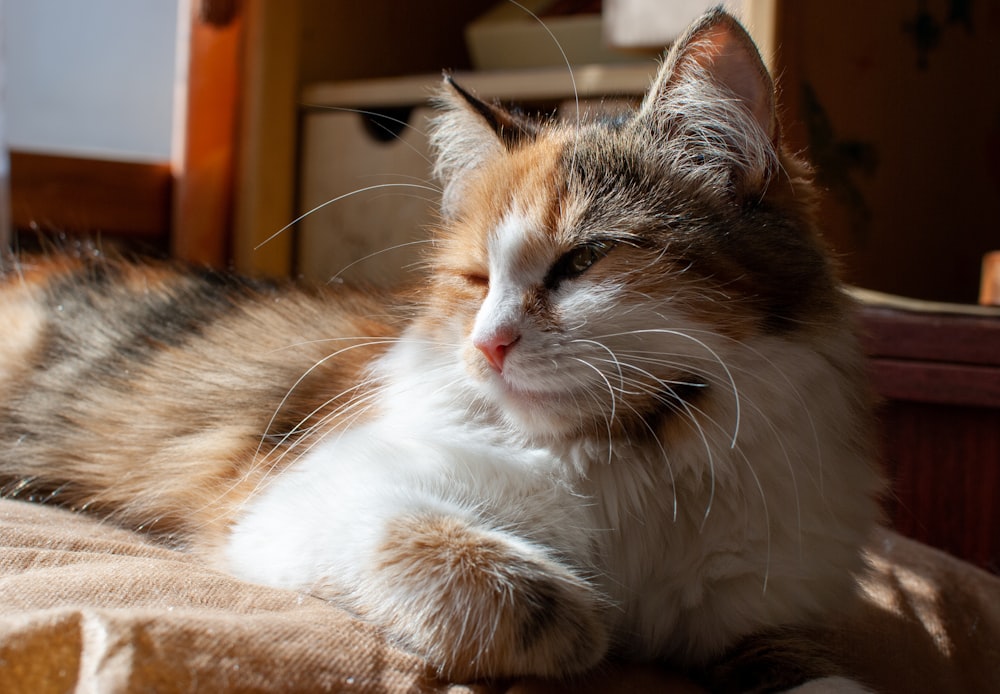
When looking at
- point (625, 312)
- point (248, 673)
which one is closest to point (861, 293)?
point (625, 312)

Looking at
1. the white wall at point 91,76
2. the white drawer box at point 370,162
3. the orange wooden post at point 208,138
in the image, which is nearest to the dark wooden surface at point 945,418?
the white drawer box at point 370,162

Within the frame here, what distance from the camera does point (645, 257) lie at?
0.83 meters

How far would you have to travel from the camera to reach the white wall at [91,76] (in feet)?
6.89

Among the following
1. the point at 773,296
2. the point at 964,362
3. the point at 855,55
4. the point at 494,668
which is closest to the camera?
the point at 494,668

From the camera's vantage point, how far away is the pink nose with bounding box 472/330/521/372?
0.80 m

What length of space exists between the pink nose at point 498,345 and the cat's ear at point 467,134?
30 cm

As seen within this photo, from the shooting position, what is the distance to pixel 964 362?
1414 millimetres

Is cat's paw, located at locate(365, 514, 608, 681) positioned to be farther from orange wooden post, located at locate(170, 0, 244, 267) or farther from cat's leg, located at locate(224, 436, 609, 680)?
orange wooden post, located at locate(170, 0, 244, 267)

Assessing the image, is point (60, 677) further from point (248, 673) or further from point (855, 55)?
point (855, 55)

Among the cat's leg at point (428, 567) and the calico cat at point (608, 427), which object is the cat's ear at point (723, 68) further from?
the cat's leg at point (428, 567)

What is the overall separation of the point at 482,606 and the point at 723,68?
0.54 meters

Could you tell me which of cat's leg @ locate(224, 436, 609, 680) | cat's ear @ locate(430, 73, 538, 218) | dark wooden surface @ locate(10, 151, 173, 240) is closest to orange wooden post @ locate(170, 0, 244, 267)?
dark wooden surface @ locate(10, 151, 173, 240)

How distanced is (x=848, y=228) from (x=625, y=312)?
3.56ft

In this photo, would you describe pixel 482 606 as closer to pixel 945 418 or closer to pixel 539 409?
pixel 539 409
